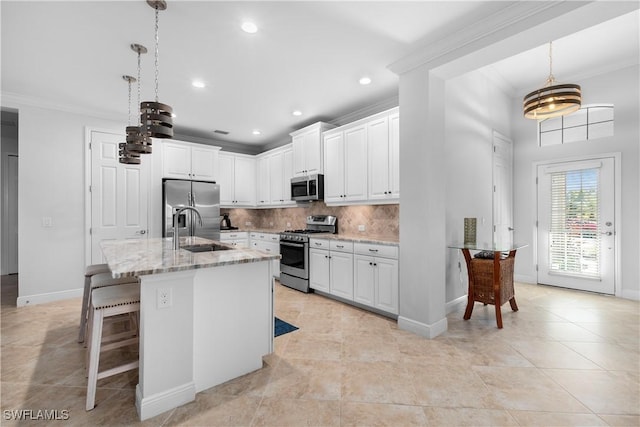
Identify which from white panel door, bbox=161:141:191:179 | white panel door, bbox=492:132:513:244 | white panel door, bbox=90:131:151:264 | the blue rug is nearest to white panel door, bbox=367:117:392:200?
A: white panel door, bbox=492:132:513:244

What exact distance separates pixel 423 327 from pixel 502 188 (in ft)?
9.36

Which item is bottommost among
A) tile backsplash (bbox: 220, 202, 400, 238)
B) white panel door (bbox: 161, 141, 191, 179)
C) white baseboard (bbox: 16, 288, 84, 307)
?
white baseboard (bbox: 16, 288, 84, 307)

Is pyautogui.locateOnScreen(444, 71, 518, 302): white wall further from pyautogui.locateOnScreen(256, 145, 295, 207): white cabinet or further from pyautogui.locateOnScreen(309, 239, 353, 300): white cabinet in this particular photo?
pyautogui.locateOnScreen(256, 145, 295, 207): white cabinet

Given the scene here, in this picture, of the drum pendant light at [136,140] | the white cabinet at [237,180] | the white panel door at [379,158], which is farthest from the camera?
the white cabinet at [237,180]

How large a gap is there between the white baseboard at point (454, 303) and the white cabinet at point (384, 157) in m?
1.38

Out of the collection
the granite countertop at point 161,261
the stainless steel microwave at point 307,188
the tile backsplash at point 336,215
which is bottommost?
the granite countertop at point 161,261

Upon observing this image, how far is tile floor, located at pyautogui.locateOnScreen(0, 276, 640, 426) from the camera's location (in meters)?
1.71

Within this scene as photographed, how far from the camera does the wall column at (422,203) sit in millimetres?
2754

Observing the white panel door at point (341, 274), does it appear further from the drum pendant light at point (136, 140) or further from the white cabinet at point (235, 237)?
the drum pendant light at point (136, 140)

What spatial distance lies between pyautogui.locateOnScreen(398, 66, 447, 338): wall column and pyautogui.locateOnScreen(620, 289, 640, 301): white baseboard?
2897 mm

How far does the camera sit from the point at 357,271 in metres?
3.54

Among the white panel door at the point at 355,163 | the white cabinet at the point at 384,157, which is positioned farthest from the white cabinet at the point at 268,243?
the white cabinet at the point at 384,157

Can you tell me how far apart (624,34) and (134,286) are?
5.29 meters

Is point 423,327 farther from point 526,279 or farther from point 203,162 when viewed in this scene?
point 203,162
